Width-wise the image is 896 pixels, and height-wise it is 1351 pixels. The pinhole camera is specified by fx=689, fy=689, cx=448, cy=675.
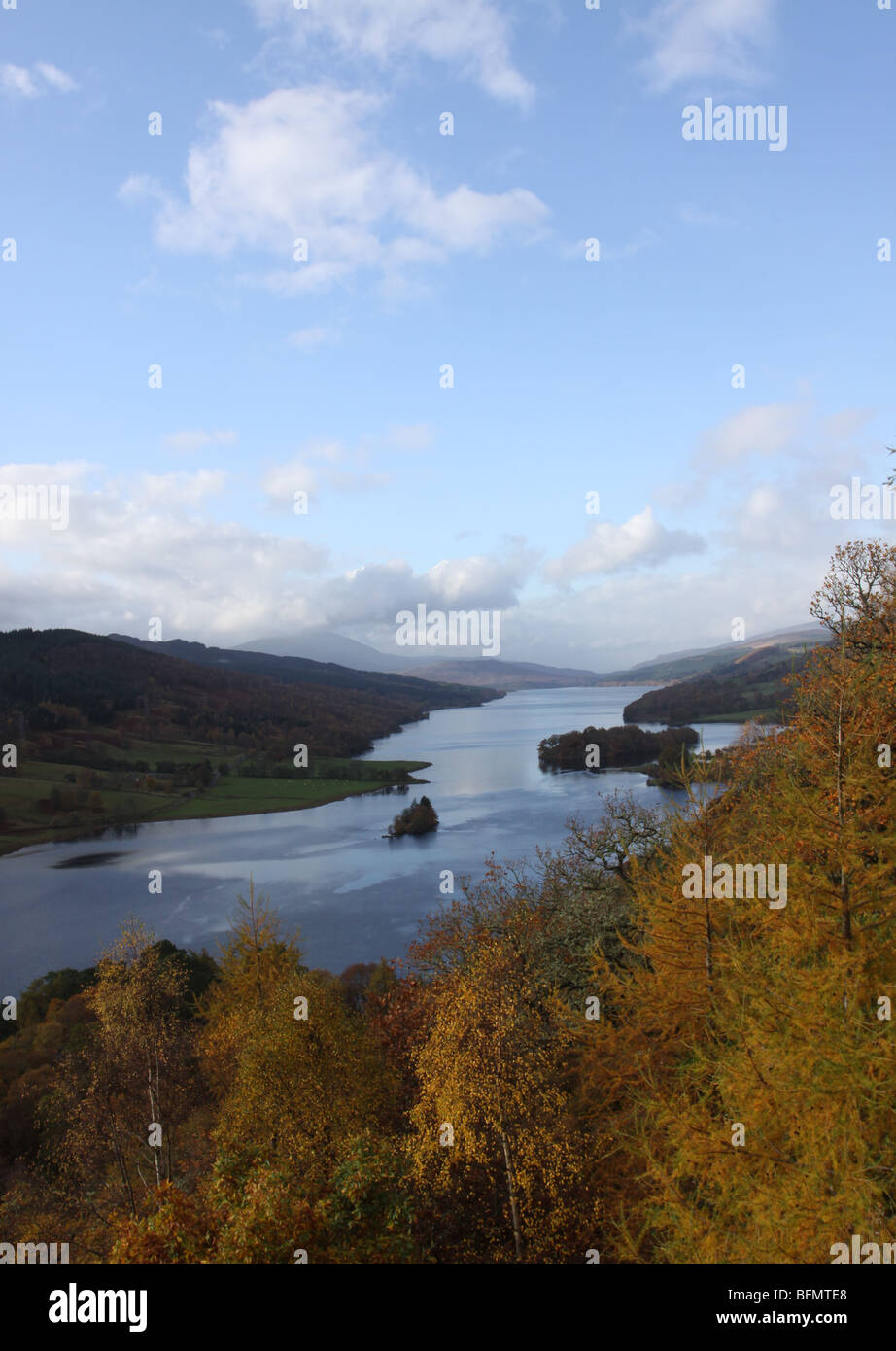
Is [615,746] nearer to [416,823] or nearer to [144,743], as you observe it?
[416,823]

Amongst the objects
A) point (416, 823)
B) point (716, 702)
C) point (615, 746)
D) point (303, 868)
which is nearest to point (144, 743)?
point (416, 823)

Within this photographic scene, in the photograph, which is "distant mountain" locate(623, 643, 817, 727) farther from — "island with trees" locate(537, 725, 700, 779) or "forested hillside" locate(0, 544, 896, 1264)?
"forested hillside" locate(0, 544, 896, 1264)

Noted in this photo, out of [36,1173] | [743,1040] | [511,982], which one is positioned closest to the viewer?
[743,1040]

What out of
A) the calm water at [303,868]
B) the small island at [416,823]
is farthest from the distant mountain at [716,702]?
the small island at [416,823]

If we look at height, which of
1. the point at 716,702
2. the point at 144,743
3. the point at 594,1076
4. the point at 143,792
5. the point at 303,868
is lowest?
the point at 303,868

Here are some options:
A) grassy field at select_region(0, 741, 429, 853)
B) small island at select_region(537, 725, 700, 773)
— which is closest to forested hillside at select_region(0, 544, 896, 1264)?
grassy field at select_region(0, 741, 429, 853)

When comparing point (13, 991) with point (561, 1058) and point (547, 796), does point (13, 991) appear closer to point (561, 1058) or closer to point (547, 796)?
point (561, 1058)
